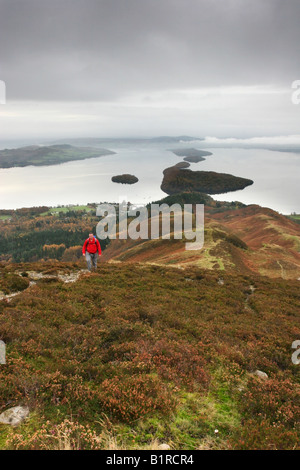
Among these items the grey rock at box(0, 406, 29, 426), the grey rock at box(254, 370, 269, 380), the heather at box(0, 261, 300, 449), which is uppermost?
the grey rock at box(0, 406, 29, 426)

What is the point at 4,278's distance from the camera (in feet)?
58.2

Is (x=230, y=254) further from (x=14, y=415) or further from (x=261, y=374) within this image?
(x=14, y=415)

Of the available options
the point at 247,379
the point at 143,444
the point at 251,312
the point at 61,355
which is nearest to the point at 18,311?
the point at 61,355

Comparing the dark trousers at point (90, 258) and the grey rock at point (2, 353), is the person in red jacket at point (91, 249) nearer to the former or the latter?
the dark trousers at point (90, 258)

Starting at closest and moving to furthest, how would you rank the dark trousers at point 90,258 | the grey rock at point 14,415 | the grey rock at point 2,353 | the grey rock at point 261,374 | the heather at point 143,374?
the heather at point 143,374 < the grey rock at point 14,415 < the grey rock at point 2,353 < the grey rock at point 261,374 < the dark trousers at point 90,258

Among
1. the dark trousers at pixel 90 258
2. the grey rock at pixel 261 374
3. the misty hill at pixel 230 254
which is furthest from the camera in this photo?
the misty hill at pixel 230 254

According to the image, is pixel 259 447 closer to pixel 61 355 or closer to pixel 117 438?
pixel 117 438

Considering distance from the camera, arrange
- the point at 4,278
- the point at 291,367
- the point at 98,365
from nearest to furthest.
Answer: the point at 98,365
the point at 291,367
the point at 4,278

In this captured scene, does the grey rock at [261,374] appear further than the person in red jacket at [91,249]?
No

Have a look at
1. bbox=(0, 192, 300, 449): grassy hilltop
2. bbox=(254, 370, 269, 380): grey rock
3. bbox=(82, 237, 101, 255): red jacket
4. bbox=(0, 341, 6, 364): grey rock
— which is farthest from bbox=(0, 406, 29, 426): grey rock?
bbox=(82, 237, 101, 255): red jacket

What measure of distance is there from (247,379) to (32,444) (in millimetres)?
6395

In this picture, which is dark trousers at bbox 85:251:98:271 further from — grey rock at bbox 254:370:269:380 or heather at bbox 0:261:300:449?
grey rock at bbox 254:370:269:380

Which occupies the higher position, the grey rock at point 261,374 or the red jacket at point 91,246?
the red jacket at point 91,246

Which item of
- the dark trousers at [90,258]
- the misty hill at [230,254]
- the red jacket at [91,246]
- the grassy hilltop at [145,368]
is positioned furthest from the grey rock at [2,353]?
the misty hill at [230,254]
